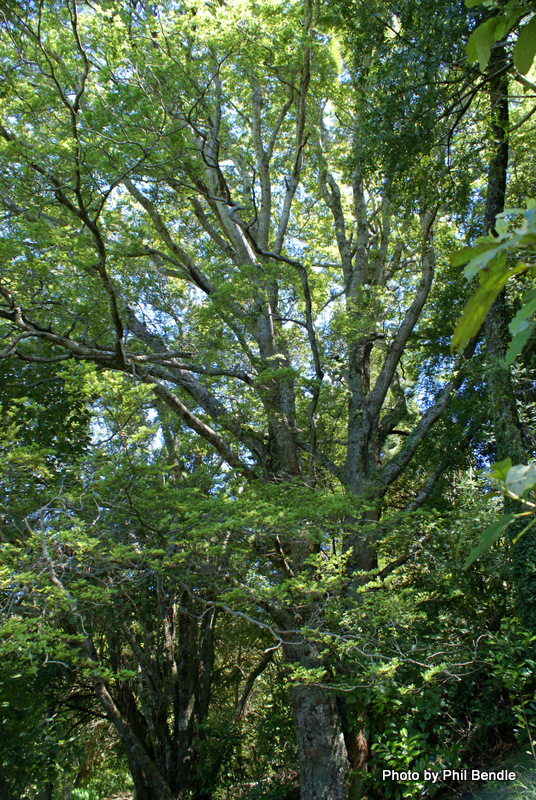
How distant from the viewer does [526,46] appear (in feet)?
2.44

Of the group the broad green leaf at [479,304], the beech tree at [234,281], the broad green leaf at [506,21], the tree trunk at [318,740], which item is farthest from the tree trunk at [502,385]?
the broad green leaf at [479,304]

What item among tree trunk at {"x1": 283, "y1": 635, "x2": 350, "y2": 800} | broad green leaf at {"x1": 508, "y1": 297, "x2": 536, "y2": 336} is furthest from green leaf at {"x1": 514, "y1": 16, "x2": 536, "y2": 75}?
tree trunk at {"x1": 283, "y1": 635, "x2": 350, "y2": 800}

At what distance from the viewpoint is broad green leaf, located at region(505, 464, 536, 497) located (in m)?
0.61

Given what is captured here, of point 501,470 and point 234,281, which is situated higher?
point 234,281

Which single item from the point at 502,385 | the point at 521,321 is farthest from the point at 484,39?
the point at 502,385

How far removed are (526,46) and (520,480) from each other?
2.03 ft

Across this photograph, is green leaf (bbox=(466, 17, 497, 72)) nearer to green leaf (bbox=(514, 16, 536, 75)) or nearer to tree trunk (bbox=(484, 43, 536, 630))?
green leaf (bbox=(514, 16, 536, 75))

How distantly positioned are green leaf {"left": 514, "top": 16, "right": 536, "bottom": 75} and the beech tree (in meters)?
4.01

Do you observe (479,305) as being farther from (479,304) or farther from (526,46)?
(526,46)

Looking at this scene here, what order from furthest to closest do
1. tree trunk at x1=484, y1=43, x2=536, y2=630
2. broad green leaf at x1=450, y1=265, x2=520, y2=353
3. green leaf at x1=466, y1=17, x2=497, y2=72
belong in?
tree trunk at x1=484, y1=43, x2=536, y2=630 < green leaf at x1=466, y1=17, x2=497, y2=72 < broad green leaf at x1=450, y1=265, x2=520, y2=353

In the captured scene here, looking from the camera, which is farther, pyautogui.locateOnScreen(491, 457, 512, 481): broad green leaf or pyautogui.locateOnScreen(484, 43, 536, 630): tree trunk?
pyautogui.locateOnScreen(484, 43, 536, 630): tree trunk

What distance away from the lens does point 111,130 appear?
6145 millimetres

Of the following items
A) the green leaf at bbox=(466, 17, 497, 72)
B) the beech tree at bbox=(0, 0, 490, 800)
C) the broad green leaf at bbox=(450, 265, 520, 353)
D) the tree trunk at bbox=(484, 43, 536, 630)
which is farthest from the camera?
the tree trunk at bbox=(484, 43, 536, 630)

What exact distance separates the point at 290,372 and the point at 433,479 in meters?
3.23
